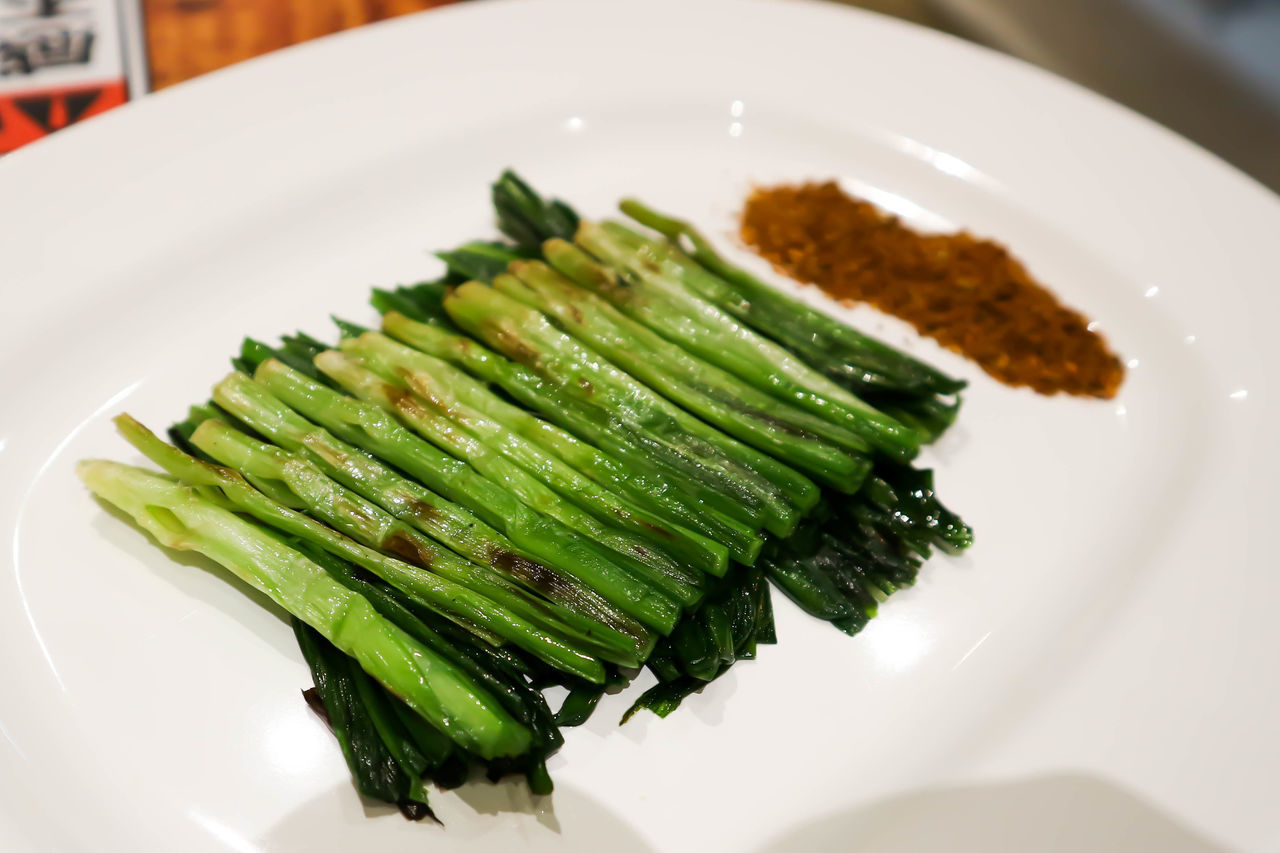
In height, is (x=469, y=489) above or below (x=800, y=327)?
below

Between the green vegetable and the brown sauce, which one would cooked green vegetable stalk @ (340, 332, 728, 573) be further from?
the brown sauce

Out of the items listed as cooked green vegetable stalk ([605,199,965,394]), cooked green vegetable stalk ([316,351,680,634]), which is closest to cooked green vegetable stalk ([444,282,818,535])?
cooked green vegetable stalk ([316,351,680,634])

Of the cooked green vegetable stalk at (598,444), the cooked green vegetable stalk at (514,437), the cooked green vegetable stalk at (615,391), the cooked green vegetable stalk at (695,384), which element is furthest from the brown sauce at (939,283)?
the cooked green vegetable stalk at (514,437)

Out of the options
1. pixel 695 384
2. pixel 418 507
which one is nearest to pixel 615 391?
pixel 695 384

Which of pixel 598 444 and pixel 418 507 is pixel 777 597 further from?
pixel 418 507

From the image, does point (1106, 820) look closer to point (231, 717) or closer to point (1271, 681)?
point (1271, 681)

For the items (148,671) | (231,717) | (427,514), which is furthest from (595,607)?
(148,671)

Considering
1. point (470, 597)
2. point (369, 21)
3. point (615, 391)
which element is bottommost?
point (470, 597)

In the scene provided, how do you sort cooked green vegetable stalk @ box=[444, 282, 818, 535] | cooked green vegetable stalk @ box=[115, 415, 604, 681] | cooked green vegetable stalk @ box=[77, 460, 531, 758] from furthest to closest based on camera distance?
cooked green vegetable stalk @ box=[444, 282, 818, 535] < cooked green vegetable stalk @ box=[115, 415, 604, 681] < cooked green vegetable stalk @ box=[77, 460, 531, 758]
